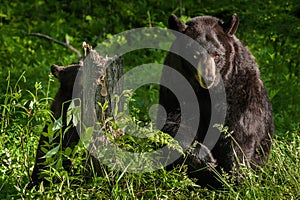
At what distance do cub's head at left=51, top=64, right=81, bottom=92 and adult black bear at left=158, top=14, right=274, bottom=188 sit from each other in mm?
770

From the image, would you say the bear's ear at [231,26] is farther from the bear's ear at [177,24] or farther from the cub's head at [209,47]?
the bear's ear at [177,24]

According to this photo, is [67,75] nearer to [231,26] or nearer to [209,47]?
[209,47]

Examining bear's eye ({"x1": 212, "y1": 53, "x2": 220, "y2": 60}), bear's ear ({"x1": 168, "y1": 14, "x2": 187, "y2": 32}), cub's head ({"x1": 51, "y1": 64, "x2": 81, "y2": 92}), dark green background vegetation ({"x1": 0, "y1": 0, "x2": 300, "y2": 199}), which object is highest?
bear's ear ({"x1": 168, "y1": 14, "x2": 187, "y2": 32})

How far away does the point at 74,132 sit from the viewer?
5379 mm

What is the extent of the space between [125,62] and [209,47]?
4.83 metres

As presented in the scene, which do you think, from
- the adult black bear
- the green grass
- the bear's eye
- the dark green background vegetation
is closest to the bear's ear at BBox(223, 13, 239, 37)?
the adult black bear

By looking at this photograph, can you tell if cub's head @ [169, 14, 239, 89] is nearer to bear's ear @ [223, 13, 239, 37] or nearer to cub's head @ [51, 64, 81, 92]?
bear's ear @ [223, 13, 239, 37]

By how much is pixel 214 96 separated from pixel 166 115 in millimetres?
464

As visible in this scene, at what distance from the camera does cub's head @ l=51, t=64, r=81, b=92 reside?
5707 millimetres

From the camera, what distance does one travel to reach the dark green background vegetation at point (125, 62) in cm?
483

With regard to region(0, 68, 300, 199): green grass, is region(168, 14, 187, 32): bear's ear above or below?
above

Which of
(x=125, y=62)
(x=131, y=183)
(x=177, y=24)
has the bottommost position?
(x=125, y=62)

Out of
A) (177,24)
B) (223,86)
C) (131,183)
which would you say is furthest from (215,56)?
(131,183)

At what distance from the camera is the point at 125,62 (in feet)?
33.8
